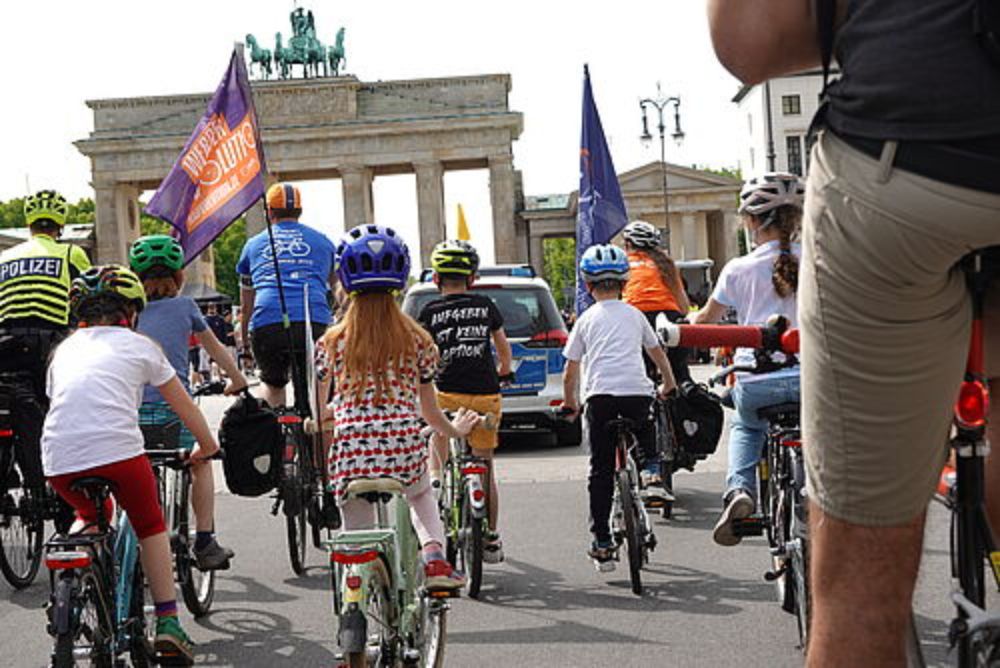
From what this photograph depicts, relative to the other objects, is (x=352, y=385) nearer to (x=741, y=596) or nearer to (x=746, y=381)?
(x=746, y=381)

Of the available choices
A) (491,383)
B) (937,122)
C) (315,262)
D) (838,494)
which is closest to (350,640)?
(838,494)

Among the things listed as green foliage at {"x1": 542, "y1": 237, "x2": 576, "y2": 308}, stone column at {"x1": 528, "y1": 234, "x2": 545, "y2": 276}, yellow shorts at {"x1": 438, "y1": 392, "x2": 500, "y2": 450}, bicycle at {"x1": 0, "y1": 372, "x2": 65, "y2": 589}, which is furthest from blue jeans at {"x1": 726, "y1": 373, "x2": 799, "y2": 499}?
green foliage at {"x1": 542, "y1": 237, "x2": 576, "y2": 308}

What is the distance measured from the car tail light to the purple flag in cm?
563

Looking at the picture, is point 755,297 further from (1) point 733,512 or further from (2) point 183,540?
(2) point 183,540

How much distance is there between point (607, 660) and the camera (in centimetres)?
581

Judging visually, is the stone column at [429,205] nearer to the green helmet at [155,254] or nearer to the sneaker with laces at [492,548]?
the sneaker with laces at [492,548]

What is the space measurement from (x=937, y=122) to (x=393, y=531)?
129 inches

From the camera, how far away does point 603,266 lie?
805 cm

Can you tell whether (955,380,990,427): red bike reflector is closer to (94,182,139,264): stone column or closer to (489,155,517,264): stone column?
(489,155,517,264): stone column

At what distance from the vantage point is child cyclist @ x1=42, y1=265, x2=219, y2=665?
514 cm

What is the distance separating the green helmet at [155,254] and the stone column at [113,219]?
6917 cm

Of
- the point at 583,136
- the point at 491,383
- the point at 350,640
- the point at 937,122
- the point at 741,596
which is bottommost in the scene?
the point at 741,596

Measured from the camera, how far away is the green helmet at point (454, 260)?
8.13 metres

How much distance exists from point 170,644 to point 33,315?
11.5ft
